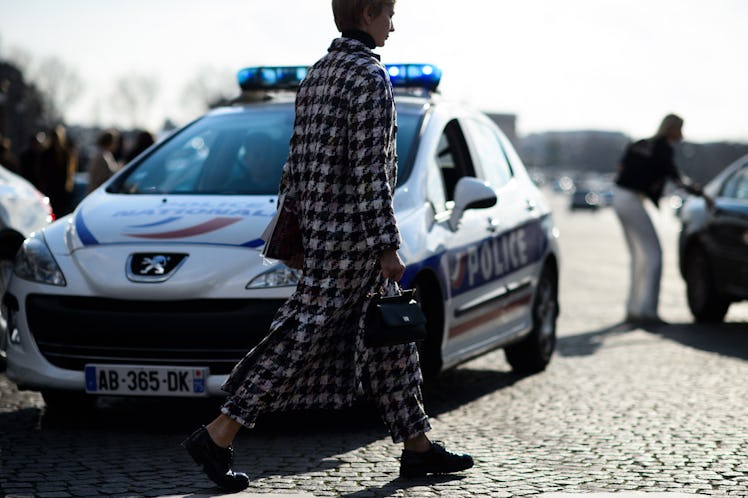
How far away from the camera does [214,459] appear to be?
4.75 m

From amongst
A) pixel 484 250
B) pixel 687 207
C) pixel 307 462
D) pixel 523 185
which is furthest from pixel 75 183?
pixel 307 462

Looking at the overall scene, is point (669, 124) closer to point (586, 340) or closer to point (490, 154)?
point (586, 340)

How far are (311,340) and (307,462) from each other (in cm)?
88

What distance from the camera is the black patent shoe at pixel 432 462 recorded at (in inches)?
201

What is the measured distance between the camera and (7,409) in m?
6.94

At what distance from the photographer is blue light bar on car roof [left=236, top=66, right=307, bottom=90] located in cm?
786

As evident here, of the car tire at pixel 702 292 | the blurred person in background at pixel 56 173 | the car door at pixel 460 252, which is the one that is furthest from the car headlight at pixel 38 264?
the blurred person in background at pixel 56 173

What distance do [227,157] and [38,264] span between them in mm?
1340

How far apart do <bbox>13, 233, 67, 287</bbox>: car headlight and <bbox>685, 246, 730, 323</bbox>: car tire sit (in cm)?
735

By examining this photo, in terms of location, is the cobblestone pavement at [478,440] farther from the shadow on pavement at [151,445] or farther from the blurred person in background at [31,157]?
the blurred person in background at [31,157]

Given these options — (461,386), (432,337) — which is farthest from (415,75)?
(461,386)

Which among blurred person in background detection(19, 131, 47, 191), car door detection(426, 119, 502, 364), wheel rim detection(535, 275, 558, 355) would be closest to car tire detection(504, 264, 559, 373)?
wheel rim detection(535, 275, 558, 355)

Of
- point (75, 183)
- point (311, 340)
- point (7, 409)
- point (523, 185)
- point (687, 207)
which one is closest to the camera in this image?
point (311, 340)

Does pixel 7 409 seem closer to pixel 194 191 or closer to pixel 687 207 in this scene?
pixel 194 191
